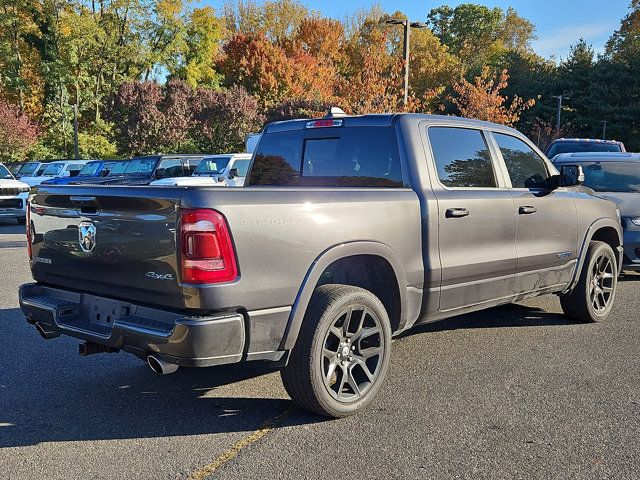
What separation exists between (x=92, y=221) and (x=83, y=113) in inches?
1801

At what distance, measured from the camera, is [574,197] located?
18.7 ft

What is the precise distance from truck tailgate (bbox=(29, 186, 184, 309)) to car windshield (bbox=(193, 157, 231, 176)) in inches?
513

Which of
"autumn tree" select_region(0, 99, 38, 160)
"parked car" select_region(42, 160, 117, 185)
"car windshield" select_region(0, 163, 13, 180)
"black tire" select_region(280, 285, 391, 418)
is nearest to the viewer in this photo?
"black tire" select_region(280, 285, 391, 418)

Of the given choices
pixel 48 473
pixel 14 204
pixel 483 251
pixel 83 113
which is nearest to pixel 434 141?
pixel 483 251

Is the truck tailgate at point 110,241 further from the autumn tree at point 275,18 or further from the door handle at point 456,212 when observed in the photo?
the autumn tree at point 275,18

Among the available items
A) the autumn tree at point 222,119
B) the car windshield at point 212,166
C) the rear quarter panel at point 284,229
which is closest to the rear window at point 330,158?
the rear quarter panel at point 284,229

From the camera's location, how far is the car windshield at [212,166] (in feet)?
55.9

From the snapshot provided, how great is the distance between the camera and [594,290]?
6125 millimetres

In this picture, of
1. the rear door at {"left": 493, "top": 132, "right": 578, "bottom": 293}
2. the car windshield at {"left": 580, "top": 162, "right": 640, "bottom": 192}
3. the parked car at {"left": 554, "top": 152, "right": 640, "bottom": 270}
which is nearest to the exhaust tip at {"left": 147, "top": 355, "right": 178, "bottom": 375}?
the rear door at {"left": 493, "top": 132, "right": 578, "bottom": 293}

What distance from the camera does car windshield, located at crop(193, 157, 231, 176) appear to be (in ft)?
55.9

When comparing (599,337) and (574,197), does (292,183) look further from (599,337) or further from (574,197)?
(599,337)

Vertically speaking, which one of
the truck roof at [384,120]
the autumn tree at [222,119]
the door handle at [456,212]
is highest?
the autumn tree at [222,119]

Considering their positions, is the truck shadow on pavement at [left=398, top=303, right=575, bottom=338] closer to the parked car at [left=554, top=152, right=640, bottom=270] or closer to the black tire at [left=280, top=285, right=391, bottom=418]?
the black tire at [left=280, top=285, right=391, bottom=418]

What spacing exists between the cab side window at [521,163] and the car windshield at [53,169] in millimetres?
21231
